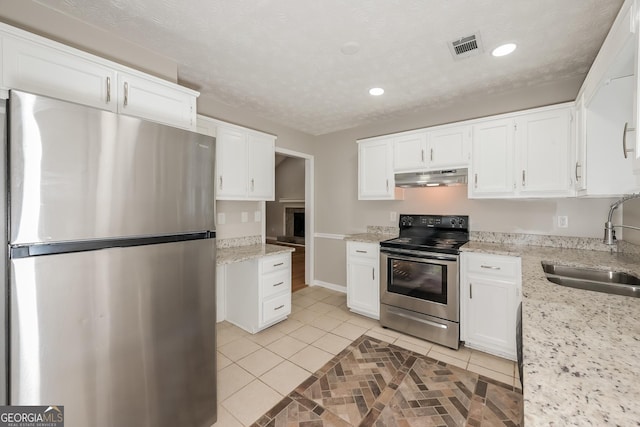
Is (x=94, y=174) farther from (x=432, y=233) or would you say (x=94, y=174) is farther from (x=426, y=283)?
(x=432, y=233)

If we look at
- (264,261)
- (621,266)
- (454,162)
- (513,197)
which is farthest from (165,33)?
(621,266)

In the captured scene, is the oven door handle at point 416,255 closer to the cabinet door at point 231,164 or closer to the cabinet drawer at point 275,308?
the cabinet drawer at point 275,308

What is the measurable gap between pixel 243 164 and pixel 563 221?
3.38m

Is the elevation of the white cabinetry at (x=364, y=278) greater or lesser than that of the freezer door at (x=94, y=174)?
lesser

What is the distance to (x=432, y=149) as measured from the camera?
2982mm

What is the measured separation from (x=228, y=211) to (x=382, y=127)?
7.99ft

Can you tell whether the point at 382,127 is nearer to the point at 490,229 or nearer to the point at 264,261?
the point at 490,229

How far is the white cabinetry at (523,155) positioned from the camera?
2.32 metres

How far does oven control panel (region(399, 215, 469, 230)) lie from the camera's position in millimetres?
3119

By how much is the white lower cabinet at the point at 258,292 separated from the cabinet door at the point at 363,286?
83cm

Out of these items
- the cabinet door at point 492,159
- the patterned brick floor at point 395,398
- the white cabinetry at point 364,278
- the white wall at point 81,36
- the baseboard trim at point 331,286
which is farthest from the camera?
the baseboard trim at point 331,286

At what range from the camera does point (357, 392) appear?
2.00m

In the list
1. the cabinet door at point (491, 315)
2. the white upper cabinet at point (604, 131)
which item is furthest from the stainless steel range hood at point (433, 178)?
the cabinet door at point (491, 315)

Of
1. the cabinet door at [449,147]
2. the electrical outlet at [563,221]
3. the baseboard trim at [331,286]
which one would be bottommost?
the baseboard trim at [331,286]
